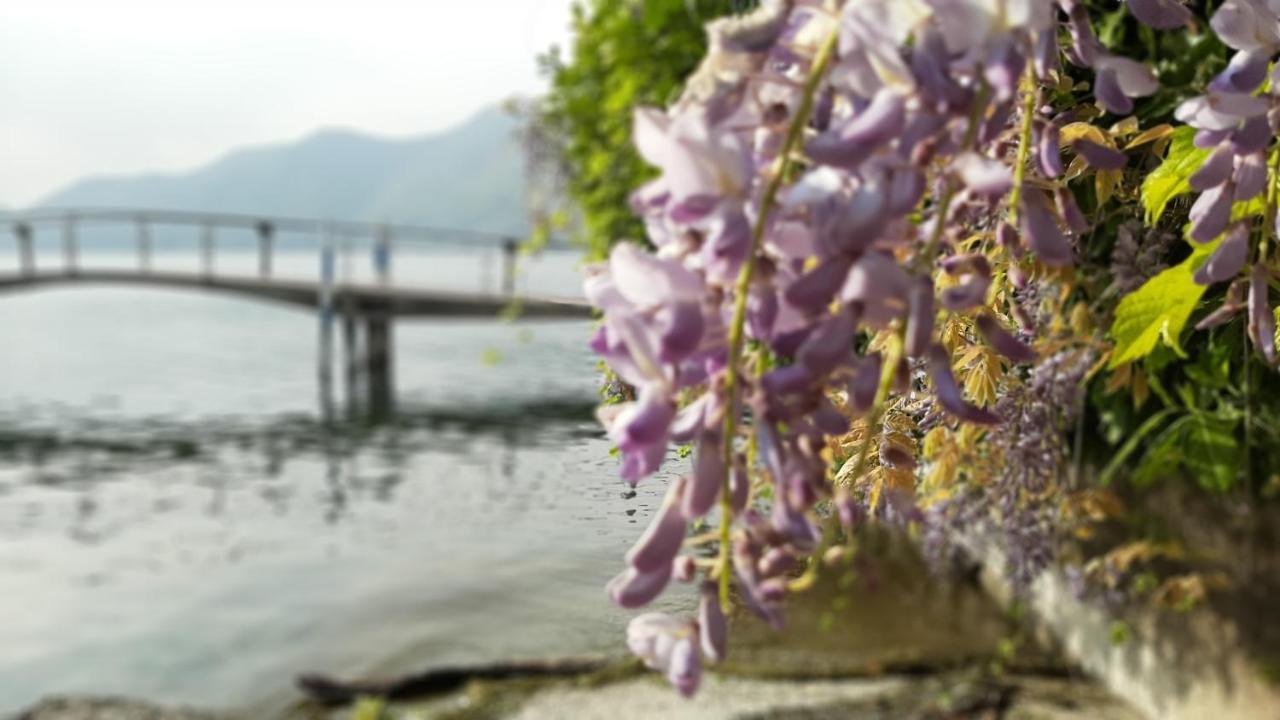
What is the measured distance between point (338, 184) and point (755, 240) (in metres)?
189

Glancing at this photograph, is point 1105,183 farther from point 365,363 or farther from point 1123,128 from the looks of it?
point 365,363

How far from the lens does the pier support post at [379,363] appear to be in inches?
960

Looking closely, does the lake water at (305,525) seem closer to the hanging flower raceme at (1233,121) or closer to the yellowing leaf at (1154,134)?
the hanging flower raceme at (1233,121)

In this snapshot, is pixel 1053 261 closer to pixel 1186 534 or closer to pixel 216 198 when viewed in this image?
pixel 1186 534

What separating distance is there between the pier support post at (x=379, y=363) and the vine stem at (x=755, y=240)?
23.9 m

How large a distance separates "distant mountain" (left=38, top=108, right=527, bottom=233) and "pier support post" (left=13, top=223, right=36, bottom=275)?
122503 mm

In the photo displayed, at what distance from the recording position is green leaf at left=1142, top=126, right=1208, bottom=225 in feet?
3.29

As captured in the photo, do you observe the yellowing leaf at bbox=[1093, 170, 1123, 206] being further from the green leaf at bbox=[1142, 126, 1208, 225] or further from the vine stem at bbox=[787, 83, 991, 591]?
the vine stem at bbox=[787, 83, 991, 591]

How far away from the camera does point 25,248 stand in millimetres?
23297

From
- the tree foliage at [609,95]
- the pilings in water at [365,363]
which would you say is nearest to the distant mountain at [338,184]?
the pilings in water at [365,363]

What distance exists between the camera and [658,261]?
0.48m

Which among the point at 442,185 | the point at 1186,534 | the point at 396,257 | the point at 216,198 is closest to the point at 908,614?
the point at 1186,534

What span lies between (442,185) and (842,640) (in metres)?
171

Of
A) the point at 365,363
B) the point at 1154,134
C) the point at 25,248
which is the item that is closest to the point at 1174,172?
the point at 1154,134
